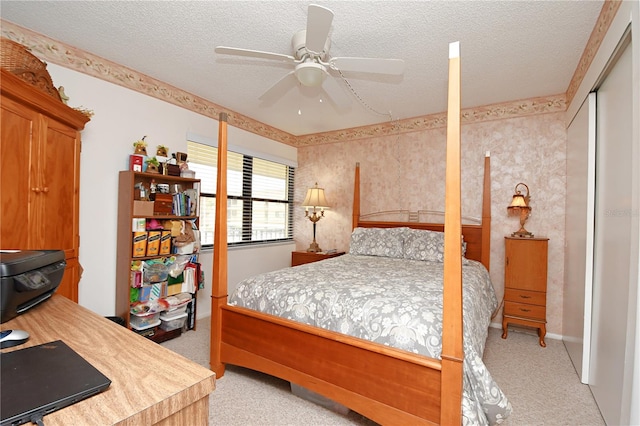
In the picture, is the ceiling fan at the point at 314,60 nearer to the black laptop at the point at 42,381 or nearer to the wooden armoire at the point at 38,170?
the wooden armoire at the point at 38,170

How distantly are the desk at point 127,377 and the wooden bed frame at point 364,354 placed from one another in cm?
109

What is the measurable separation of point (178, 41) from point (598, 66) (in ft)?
9.72

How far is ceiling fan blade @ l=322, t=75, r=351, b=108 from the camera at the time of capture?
2.88m

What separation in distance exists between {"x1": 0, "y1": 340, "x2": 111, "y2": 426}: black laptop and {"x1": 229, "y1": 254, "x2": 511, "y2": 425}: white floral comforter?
1315 millimetres

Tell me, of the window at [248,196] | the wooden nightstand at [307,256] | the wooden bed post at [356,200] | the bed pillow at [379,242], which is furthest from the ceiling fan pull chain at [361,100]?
the wooden nightstand at [307,256]

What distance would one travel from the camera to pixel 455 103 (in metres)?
1.30

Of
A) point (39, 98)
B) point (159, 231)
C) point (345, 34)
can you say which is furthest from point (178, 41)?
point (159, 231)

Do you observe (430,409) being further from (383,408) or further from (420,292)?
(420,292)

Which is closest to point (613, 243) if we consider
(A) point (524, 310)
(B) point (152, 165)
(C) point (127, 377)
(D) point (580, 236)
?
(D) point (580, 236)

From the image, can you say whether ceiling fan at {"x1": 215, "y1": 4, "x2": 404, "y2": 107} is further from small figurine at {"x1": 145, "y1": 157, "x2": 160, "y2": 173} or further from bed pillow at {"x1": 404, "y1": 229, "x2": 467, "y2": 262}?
bed pillow at {"x1": 404, "y1": 229, "x2": 467, "y2": 262}

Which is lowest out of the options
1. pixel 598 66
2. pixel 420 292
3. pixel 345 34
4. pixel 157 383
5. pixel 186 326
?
pixel 186 326

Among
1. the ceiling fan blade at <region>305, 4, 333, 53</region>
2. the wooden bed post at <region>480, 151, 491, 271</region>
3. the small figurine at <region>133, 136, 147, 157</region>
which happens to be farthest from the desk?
the wooden bed post at <region>480, 151, 491, 271</region>

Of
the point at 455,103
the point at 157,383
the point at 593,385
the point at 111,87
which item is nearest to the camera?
the point at 157,383

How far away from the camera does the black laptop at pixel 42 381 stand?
0.46 meters
